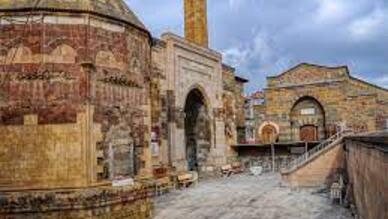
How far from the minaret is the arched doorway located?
7.63m

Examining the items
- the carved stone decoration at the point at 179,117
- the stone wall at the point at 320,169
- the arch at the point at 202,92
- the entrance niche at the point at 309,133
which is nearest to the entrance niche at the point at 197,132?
the arch at the point at 202,92

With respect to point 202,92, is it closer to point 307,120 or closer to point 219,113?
point 219,113

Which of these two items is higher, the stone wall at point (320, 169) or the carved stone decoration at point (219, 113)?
the carved stone decoration at point (219, 113)

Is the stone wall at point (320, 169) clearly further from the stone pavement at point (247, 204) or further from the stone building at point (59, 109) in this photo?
the stone building at point (59, 109)

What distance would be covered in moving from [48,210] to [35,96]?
9.58 feet

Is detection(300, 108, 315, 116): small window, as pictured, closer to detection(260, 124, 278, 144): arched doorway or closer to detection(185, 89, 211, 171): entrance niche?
detection(260, 124, 278, 144): arched doorway

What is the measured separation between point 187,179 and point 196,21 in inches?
361

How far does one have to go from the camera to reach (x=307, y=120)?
2891 centimetres

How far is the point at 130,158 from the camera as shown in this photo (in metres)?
13.3

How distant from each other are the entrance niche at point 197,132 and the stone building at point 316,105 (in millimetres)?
6609

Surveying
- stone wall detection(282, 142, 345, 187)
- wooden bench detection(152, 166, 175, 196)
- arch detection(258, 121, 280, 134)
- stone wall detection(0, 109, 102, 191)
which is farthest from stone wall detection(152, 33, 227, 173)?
stone wall detection(0, 109, 102, 191)

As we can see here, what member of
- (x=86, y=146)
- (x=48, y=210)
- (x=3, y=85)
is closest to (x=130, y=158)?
(x=86, y=146)

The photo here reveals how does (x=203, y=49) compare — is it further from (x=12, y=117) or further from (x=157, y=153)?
(x=12, y=117)

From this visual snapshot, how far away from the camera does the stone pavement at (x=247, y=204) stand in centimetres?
1312
